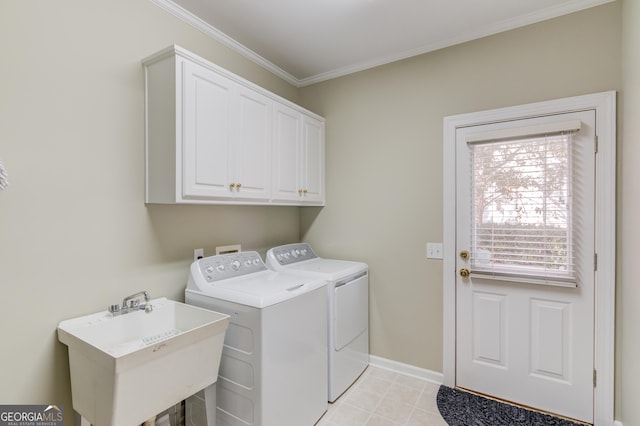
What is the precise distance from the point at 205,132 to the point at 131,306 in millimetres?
1045

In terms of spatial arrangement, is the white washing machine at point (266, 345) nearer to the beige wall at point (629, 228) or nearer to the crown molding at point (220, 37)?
the crown molding at point (220, 37)

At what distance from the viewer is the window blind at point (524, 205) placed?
1.96 metres

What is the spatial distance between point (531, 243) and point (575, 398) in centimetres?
101

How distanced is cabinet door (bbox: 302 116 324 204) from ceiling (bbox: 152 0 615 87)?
0.59 metres

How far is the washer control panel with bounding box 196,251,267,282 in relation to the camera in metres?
1.95

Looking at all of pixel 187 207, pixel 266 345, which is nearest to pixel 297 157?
pixel 187 207

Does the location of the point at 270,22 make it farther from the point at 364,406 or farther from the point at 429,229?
the point at 364,406

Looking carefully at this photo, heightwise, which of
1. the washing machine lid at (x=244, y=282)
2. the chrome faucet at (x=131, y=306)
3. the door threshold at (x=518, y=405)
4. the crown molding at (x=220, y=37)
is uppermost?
the crown molding at (x=220, y=37)

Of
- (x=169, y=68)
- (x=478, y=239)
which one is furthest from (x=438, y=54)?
(x=169, y=68)

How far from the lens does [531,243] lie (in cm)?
205

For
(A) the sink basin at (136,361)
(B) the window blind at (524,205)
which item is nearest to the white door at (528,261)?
(B) the window blind at (524,205)
